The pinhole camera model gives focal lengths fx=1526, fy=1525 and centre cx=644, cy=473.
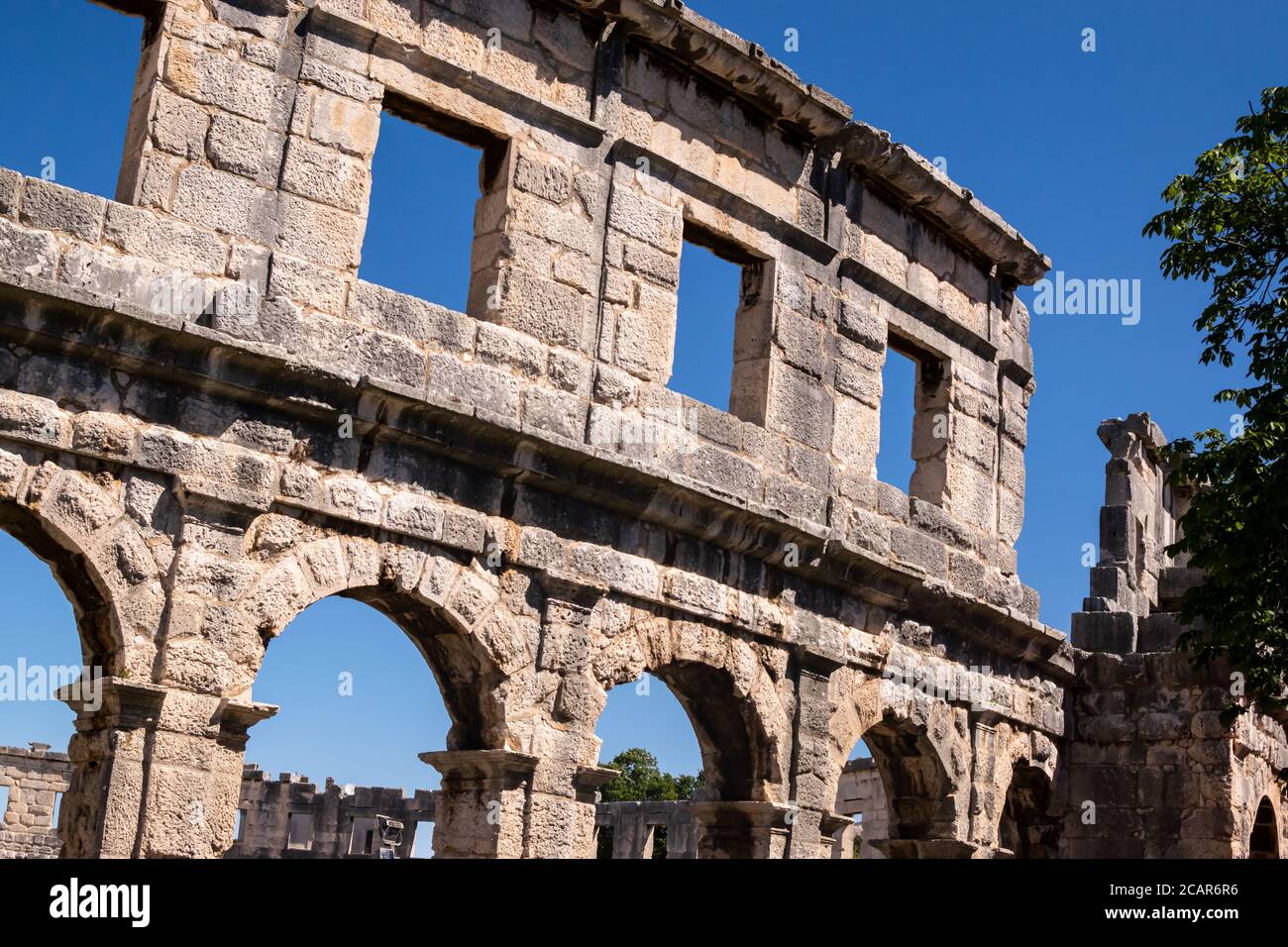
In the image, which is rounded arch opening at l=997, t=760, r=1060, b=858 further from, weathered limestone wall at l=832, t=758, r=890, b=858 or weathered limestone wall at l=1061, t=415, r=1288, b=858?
weathered limestone wall at l=832, t=758, r=890, b=858

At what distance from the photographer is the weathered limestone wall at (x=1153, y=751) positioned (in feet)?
41.9

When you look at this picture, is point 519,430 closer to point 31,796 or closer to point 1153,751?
point 1153,751

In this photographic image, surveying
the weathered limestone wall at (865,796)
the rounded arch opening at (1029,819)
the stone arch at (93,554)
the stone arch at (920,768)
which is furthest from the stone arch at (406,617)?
the weathered limestone wall at (865,796)

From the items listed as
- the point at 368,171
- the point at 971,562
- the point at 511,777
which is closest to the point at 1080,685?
the point at 971,562

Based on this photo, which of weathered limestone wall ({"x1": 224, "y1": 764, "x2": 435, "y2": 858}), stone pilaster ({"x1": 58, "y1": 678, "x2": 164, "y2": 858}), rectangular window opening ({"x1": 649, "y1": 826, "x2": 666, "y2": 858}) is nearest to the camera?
stone pilaster ({"x1": 58, "y1": 678, "x2": 164, "y2": 858})

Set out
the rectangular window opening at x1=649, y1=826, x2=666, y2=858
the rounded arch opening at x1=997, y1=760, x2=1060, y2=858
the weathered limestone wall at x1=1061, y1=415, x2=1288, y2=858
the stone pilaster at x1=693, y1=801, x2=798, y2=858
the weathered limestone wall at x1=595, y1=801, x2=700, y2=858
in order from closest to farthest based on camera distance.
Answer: the stone pilaster at x1=693, y1=801, x2=798, y2=858
the weathered limestone wall at x1=1061, y1=415, x2=1288, y2=858
the rounded arch opening at x1=997, y1=760, x2=1060, y2=858
the weathered limestone wall at x1=595, y1=801, x2=700, y2=858
the rectangular window opening at x1=649, y1=826, x2=666, y2=858

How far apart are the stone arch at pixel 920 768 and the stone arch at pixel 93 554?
18.2 feet

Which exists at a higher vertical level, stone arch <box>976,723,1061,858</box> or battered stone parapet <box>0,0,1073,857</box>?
battered stone parapet <box>0,0,1073,857</box>

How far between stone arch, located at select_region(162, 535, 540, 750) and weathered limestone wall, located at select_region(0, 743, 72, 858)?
19704mm

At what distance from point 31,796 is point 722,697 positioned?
2042 cm

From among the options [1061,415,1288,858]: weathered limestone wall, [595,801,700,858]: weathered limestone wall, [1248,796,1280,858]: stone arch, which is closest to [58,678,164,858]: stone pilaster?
[1061,415,1288,858]: weathered limestone wall

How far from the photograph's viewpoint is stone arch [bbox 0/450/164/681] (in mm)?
7066

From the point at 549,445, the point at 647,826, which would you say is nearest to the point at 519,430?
the point at 549,445
